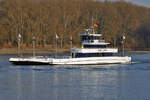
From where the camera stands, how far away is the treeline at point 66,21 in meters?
145

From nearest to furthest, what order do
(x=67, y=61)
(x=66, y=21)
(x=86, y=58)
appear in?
(x=67, y=61) < (x=86, y=58) < (x=66, y=21)

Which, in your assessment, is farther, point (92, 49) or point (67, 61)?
point (92, 49)

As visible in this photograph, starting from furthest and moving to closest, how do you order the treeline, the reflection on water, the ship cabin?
1. the treeline
2. the ship cabin
3. the reflection on water

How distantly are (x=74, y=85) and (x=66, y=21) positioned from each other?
342 ft

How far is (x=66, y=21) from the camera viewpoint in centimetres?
15725

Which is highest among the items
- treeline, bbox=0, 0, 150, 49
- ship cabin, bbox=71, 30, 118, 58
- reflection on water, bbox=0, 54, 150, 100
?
treeline, bbox=0, 0, 150, 49

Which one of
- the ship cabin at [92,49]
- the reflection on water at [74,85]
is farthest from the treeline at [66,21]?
the reflection on water at [74,85]

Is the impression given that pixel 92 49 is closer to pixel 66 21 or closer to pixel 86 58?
pixel 86 58

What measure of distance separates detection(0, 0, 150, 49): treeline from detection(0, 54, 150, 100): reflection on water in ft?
244

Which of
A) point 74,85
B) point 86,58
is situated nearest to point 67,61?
point 86,58

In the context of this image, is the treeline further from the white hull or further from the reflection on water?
the reflection on water

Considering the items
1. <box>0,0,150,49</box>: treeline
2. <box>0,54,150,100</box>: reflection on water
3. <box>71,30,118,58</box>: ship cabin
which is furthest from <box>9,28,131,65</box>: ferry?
<box>0,0,150,49</box>: treeline

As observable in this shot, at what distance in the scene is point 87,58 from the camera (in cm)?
8550

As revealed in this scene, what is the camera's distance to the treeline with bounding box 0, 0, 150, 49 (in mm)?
145375
